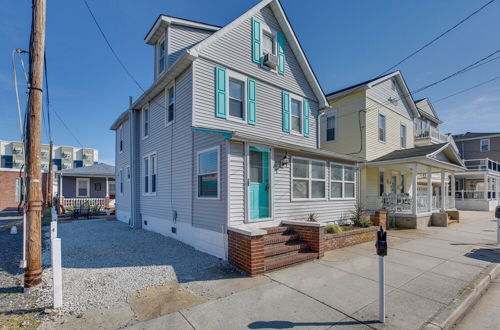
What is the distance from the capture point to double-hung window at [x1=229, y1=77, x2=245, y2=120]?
9367 mm

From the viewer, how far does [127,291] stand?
467 cm

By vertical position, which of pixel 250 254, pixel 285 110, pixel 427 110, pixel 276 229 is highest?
pixel 427 110

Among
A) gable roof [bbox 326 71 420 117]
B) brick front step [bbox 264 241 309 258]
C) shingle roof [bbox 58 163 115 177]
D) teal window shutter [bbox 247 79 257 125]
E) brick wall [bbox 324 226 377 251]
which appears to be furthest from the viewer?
shingle roof [bbox 58 163 115 177]

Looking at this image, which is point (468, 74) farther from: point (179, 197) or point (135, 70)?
point (135, 70)

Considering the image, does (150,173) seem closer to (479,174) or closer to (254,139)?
(254,139)

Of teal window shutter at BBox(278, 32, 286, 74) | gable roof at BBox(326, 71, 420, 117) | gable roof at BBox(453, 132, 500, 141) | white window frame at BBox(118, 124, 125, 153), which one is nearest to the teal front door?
teal window shutter at BBox(278, 32, 286, 74)

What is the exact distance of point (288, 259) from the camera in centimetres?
608

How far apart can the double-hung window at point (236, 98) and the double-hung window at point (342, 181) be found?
420 centimetres

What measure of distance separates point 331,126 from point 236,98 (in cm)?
820

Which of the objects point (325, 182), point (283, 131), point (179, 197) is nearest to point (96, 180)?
point (179, 197)

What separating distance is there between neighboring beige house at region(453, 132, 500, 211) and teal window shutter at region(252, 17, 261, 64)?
21898 millimetres

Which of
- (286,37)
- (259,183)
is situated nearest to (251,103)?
(259,183)

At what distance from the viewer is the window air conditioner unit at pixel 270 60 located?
410 inches

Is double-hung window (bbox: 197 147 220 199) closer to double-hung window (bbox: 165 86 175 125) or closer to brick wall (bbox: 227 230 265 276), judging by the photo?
brick wall (bbox: 227 230 265 276)
